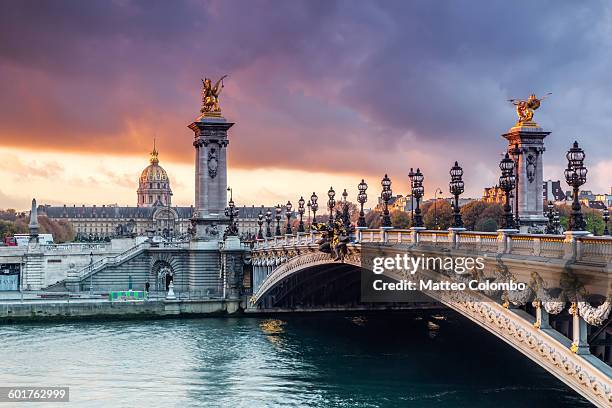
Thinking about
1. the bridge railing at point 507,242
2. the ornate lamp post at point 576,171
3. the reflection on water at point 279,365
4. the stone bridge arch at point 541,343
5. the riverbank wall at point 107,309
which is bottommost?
the reflection on water at point 279,365

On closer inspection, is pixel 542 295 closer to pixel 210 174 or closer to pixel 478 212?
pixel 210 174

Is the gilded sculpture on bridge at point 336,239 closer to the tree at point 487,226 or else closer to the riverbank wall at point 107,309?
the riverbank wall at point 107,309

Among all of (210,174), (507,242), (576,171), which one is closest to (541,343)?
(507,242)

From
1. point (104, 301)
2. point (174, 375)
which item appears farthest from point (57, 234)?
point (174, 375)

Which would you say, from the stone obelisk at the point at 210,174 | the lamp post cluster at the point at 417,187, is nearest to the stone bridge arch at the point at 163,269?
the stone obelisk at the point at 210,174

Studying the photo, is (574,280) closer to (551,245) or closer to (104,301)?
(551,245)

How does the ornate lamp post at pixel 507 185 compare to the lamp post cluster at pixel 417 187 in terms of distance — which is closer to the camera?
the ornate lamp post at pixel 507 185

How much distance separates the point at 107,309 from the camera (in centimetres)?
6153

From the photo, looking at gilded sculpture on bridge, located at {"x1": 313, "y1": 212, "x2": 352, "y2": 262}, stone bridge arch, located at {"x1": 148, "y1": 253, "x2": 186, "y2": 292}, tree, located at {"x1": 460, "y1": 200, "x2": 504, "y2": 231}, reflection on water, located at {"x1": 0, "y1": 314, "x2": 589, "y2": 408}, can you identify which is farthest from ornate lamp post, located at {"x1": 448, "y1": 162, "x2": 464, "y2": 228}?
tree, located at {"x1": 460, "y1": 200, "x2": 504, "y2": 231}

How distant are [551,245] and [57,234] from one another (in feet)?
484

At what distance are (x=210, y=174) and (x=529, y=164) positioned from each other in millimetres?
24821

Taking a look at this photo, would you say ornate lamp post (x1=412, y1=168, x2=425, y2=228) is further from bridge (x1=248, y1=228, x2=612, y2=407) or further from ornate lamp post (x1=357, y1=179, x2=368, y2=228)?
ornate lamp post (x1=357, y1=179, x2=368, y2=228)

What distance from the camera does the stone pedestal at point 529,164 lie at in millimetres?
63656

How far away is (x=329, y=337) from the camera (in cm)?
5262
